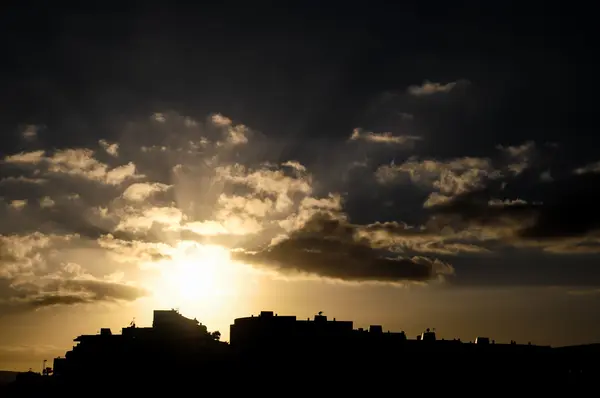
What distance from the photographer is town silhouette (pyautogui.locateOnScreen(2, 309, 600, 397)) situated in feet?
386

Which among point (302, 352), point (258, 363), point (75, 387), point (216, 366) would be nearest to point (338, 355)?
point (302, 352)

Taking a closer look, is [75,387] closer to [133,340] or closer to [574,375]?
[133,340]

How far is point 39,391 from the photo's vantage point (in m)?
125

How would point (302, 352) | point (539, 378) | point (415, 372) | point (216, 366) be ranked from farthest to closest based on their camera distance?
point (539, 378)
point (415, 372)
point (302, 352)
point (216, 366)

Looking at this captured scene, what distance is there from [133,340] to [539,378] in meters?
84.5

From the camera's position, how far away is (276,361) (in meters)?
126

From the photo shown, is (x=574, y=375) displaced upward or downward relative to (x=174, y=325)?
downward

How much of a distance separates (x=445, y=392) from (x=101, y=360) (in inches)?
2576

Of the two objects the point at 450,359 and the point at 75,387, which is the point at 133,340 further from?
the point at 450,359

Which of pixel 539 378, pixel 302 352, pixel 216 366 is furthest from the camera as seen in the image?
pixel 539 378

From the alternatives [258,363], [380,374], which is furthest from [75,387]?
[380,374]

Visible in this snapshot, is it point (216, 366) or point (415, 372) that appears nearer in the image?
point (216, 366)

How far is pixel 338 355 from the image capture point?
13250 centimetres

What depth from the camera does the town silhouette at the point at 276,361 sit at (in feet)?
386
